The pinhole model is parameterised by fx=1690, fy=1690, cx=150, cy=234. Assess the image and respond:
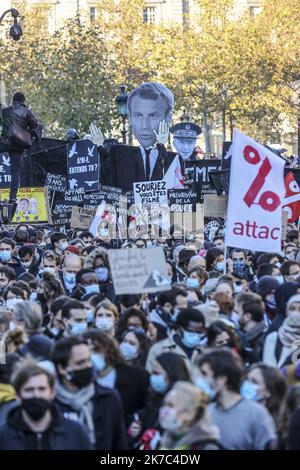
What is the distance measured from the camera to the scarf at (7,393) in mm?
9016

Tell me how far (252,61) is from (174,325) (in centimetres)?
4706

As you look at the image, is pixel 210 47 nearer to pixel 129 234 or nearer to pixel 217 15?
pixel 217 15

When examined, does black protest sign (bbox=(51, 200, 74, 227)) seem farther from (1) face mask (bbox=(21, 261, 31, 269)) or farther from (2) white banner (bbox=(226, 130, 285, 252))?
(2) white banner (bbox=(226, 130, 285, 252))

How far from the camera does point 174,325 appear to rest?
11141mm

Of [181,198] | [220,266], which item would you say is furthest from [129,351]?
[181,198]

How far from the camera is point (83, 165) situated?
24.6 m

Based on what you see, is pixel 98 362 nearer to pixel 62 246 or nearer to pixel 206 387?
pixel 206 387

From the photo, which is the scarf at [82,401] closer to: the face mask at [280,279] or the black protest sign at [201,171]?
the face mask at [280,279]

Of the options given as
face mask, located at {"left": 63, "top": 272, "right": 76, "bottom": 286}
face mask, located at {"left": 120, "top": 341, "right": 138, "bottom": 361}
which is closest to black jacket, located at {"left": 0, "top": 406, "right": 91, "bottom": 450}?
face mask, located at {"left": 120, "top": 341, "right": 138, "bottom": 361}

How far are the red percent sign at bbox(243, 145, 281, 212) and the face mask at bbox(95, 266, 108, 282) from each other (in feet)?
5.57

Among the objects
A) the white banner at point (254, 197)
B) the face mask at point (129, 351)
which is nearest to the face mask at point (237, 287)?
the white banner at point (254, 197)

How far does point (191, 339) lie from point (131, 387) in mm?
1188

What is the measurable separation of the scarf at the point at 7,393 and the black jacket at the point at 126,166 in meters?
15.6

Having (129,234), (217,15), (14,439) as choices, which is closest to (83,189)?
(129,234)
